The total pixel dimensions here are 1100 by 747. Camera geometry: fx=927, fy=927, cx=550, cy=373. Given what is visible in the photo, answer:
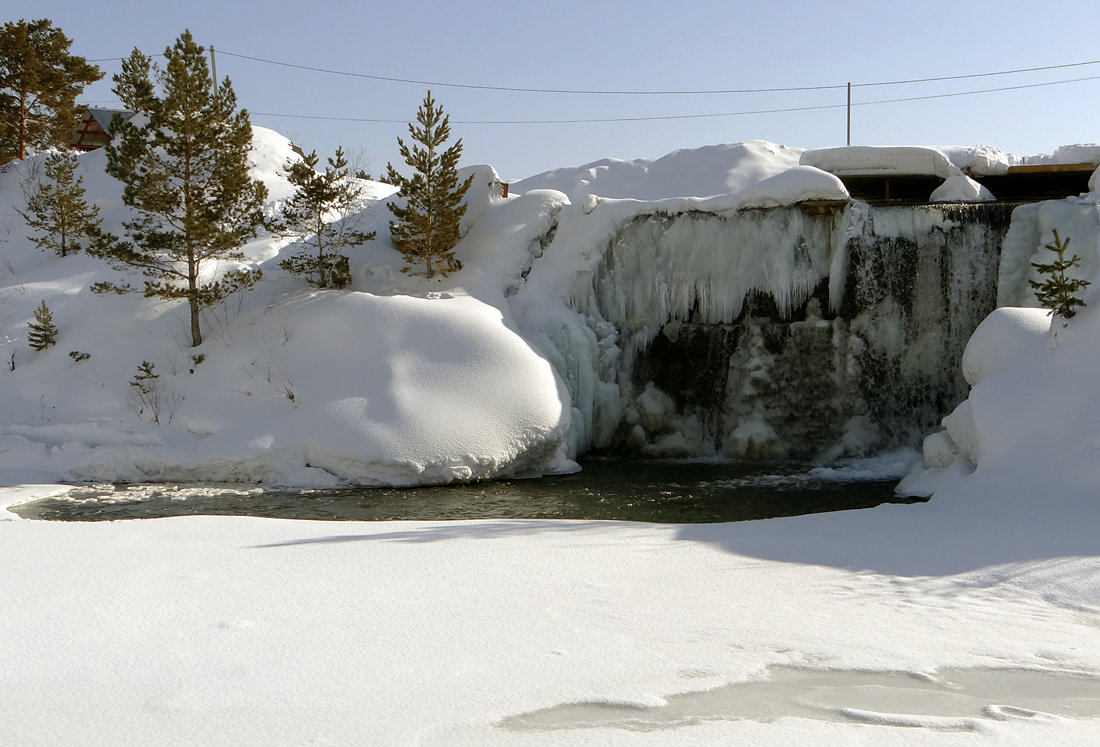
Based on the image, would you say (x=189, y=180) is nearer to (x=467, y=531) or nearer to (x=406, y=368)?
(x=406, y=368)

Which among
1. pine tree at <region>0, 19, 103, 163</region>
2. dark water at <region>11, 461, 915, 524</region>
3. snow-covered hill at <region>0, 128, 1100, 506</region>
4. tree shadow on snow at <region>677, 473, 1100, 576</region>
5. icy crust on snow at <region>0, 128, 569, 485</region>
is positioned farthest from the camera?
pine tree at <region>0, 19, 103, 163</region>

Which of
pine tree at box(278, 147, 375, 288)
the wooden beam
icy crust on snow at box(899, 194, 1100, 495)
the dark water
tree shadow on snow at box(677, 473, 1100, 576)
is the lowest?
the dark water

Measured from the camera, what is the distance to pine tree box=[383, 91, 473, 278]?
1772 centimetres

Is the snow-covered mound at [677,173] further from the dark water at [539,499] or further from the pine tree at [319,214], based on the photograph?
the dark water at [539,499]

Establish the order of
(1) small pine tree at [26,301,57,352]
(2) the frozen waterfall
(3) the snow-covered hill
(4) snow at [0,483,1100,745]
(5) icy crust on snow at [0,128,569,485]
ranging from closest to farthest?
(4) snow at [0,483,1100,745], (3) the snow-covered hill, (5) icy crust on snow at [0,128,569,485], (2) the frozen waterfall, (1) small pine tree at [26,301,57,352]

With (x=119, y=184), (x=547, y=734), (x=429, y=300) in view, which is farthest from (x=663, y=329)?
(x=119, y=184)

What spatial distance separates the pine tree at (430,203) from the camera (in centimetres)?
1772

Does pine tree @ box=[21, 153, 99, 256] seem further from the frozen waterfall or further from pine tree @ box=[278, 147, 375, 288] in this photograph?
the frozen waterfall

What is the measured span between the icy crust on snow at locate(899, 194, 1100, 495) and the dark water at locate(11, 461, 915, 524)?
1149mm

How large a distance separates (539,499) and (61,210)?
53.8 ft

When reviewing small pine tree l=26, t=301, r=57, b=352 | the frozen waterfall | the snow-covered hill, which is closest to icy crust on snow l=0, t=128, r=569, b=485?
the snow-covered hill

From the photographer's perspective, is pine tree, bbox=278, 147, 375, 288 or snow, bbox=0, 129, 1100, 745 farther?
pine tree, bbox=278, 147, 375, 288

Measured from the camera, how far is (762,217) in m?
16.5

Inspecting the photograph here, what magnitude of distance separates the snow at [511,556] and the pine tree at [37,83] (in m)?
12.8
